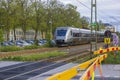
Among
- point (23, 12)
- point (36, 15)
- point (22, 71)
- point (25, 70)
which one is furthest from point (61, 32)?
point (22, 71)

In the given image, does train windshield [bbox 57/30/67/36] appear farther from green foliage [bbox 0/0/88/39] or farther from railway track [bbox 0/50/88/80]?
railway track [bbox 0/50/88/80]

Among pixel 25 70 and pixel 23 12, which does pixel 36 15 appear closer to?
pixel 23 12

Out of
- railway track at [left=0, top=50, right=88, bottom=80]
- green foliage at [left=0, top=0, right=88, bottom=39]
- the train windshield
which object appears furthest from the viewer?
green foliage at [left=0, top=0, right=88, bottom=39]

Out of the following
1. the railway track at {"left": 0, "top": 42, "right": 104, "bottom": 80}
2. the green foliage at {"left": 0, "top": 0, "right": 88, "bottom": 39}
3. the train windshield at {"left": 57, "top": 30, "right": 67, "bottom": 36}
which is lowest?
the railway track at {"left": 0, "top": 42, "right": 104, "bottom": 80}

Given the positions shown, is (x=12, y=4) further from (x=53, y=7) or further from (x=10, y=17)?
(x=53, y=7)

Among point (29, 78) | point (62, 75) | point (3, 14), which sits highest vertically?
point (3, 14)

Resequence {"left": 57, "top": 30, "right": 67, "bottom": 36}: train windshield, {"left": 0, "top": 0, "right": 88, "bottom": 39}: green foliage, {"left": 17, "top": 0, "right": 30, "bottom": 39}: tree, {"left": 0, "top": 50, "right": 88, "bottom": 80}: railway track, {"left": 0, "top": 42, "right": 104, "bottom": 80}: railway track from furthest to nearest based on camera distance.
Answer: {"left": 17, "top": 0, "right": 30, "bottom": 39}: tree < {"left": 0, "top": 0, "right": 88, "bottom": 39}: green foliage < {"left": 57, "top": 30, "right": 67, "bottom": 36}: train windshield < {"left": 0, "top": 42, "right": 104, "bottom": 80}: railway track < {"left": 0, "top": 50, "right": 88, "bottom": 80}: railway track

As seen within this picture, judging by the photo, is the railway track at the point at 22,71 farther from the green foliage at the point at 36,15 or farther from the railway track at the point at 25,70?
the green foliage at the point at 36,15

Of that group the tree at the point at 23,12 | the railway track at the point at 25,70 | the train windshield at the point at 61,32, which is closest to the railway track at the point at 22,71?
the railway track at the point at 25,70

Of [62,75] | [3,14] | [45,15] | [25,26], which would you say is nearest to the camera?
[62,75]

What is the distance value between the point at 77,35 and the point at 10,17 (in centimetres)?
2012

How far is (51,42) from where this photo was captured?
190 feet

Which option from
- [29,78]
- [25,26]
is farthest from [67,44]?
[29,78]

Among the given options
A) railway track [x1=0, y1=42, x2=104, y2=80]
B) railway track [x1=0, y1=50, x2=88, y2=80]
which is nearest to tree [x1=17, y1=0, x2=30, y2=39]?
railway track [x1=0, y1=42, x2=104, y2=80]
